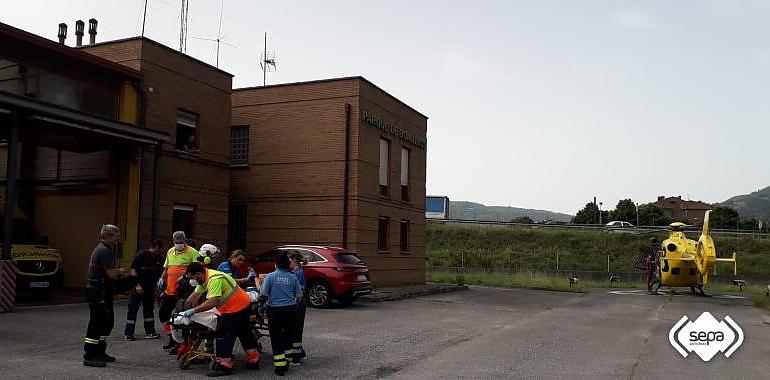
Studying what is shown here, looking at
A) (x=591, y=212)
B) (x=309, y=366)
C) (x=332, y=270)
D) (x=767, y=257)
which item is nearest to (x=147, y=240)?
(x=332, y=270)

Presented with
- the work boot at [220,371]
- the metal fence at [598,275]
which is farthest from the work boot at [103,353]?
the metal fence at [598,275]

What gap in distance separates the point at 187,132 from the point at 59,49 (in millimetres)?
4870

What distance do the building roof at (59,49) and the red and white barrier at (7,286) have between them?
16.8 feet

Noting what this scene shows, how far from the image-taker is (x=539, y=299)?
24.3 m

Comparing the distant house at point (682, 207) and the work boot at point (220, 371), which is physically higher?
the distant house at point (682, 207)

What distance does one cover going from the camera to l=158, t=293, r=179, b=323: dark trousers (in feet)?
34.4

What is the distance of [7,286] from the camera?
538 inches

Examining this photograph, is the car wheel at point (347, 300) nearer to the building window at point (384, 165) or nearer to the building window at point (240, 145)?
the building window at point (384, 165)

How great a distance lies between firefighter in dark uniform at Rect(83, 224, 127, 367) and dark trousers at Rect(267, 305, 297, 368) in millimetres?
2113

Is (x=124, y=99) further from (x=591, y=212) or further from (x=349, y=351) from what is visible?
(x=591, y=212)

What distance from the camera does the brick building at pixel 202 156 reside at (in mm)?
16984

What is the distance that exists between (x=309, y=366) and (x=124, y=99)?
38.2 feet

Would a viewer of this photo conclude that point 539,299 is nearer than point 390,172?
Yes

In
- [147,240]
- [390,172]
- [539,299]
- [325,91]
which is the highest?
[325,91]
